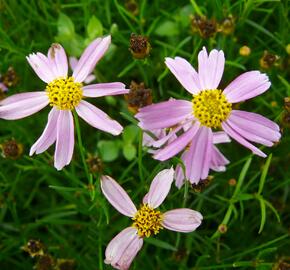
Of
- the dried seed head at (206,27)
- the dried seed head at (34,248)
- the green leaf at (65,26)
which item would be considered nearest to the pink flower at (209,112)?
the dried seed head at (206,27)

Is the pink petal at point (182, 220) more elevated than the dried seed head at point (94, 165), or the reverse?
the dried seed head at point (94, 165)

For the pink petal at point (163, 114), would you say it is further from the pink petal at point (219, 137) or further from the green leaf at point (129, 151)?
the green leaf at point (129, 151)

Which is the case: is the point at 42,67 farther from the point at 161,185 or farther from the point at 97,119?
the point at 161,185

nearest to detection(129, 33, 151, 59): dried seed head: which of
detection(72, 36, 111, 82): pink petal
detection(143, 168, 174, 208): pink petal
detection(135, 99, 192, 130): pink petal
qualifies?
detection(72, 36, 111, 82): pink petal

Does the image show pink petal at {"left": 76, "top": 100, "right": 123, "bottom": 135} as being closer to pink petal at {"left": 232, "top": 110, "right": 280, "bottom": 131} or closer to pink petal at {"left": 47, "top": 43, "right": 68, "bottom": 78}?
pink petal at {"left": 47, "top": 43, "right": 68, "bottom": 78}

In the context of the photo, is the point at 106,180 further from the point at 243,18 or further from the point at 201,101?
the point at 243,18

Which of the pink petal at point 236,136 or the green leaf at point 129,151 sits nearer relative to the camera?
the pink petal at point 236,136
